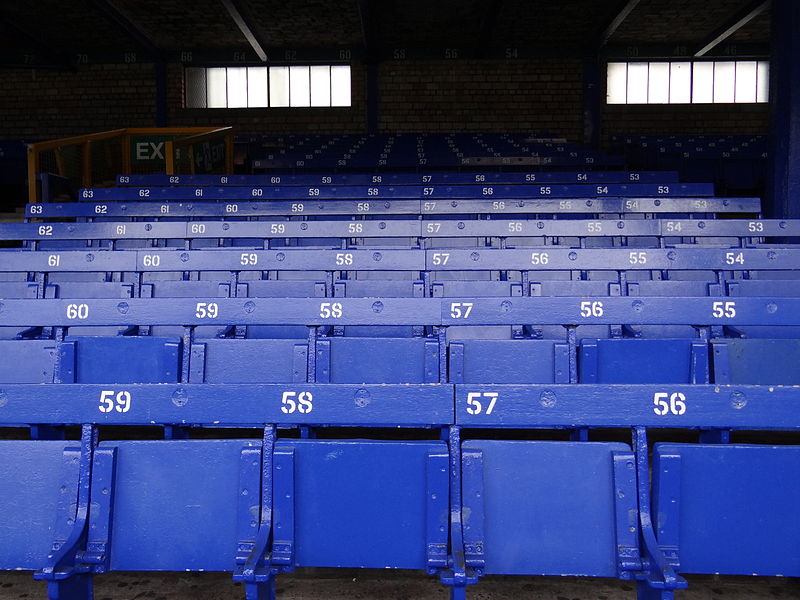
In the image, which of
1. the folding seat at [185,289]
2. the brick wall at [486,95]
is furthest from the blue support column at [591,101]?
the folding seat at [185,289]

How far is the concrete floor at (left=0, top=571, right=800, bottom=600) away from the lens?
1854 mm

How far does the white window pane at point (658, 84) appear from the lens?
14.8m

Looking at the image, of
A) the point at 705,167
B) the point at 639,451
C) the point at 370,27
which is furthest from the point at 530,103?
the point at 639,451

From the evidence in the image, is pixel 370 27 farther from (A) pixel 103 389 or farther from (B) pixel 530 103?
(A) pixel 103 389

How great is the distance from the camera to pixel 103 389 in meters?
1.66

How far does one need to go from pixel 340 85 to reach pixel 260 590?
1440 centimetres

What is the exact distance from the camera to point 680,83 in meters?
14.9

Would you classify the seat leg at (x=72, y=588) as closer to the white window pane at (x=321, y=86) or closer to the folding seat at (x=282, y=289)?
the folding seat at (x=282, y=289)

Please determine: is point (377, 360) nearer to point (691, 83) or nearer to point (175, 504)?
point (175, 504)

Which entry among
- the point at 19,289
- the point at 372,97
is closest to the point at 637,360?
the point at 19,289

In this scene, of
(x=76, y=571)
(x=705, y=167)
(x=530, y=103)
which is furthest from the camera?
(x=530, y=103)

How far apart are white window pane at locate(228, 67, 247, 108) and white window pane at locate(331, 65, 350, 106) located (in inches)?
77.2

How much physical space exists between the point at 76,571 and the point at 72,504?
0.16 metres

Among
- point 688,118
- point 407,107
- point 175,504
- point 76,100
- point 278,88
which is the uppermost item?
point 278,88
